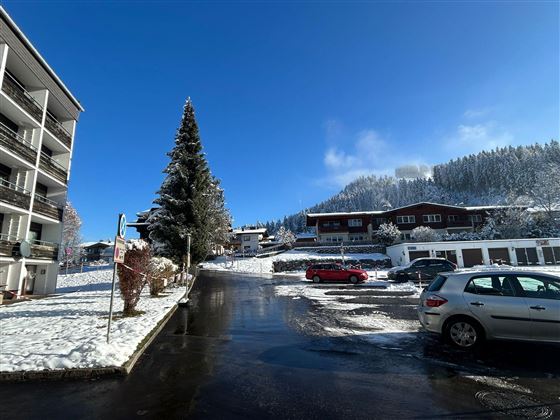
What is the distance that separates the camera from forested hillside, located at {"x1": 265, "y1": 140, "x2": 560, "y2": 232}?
11119cm

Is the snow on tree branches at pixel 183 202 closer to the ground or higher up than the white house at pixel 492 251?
higher up

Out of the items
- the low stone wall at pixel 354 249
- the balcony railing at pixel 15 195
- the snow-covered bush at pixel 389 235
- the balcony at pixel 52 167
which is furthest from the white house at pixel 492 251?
the balcony railing at pixel 15 195

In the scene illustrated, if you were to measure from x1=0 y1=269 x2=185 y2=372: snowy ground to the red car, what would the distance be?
14.5m

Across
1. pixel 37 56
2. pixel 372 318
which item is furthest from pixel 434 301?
pixel 37 56

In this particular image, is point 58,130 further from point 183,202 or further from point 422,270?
point 422,270

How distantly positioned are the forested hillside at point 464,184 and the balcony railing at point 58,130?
363 feet

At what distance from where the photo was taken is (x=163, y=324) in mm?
10273

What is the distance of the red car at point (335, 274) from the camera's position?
2452cm

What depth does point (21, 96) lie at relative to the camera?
1919 cm

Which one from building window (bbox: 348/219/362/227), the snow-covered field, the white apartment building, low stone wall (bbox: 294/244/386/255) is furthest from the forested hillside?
the white apartment building

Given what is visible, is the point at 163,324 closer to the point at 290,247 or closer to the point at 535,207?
the point at 290,247

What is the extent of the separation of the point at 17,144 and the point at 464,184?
15073cm

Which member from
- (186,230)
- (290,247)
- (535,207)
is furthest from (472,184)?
(186,230)

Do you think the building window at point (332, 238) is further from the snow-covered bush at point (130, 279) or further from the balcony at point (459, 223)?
the snow-covered bush at point (130, 279)
